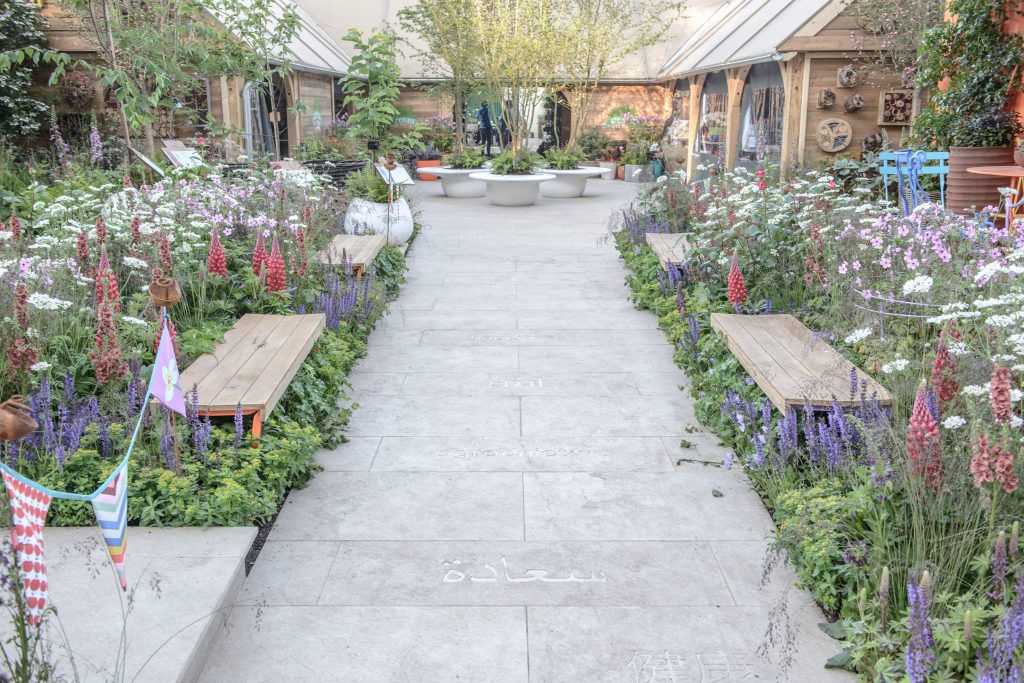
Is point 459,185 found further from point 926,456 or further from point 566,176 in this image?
point 926,456

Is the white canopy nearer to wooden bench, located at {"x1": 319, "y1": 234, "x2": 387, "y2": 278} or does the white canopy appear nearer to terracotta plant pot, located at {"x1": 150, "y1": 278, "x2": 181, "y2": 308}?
wooden bench, located at {"x1": 319, "y1": 234, "x2": 387, "y2": 278}

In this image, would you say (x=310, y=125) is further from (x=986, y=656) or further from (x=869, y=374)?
(x=986, y=656)

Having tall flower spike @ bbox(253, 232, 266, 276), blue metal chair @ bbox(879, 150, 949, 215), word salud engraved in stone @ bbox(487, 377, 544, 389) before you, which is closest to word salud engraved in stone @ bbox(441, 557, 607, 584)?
word salud engraved in stone @ bbox(487, 377, 544, 389)

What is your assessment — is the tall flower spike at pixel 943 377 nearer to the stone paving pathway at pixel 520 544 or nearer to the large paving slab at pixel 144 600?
the stone paving pathway at pixel 520 544

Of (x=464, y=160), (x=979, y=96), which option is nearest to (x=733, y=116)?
(x=464, y=160)

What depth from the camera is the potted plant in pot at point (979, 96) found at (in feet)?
28.1

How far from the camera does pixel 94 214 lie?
695cm

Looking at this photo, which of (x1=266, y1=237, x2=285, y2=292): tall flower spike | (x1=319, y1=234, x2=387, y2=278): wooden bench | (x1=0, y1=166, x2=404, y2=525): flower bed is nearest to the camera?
(x1=0, y1=166, x2=404, y2=525): flower bed

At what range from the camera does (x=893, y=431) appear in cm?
342

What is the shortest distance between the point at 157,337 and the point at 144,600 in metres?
1.90

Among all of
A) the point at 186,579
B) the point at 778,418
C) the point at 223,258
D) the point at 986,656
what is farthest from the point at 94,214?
the point at 986,656

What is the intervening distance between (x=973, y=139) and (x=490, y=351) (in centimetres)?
529

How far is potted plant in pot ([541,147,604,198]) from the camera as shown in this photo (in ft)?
54.2

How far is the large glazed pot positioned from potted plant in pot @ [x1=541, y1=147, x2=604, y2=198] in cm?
833
